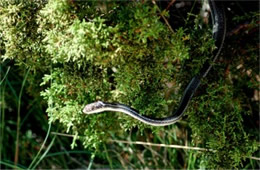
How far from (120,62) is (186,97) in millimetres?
328

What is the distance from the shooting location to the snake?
4.34 feet

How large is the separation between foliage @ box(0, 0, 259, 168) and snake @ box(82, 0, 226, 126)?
32 mm

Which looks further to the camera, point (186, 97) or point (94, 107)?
point (186, 97)

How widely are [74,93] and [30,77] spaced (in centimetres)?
44

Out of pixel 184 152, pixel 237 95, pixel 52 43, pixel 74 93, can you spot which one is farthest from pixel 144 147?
pixel 52 43

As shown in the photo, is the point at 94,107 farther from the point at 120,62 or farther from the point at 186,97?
the point at 186,97

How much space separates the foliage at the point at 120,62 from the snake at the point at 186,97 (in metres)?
0.03

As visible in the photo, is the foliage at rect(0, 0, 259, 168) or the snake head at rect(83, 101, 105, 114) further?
the snake head at rect(83, 101, 105, 114)

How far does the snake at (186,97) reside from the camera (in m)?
1.32

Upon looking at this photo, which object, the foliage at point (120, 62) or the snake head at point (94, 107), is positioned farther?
the snake head at point (94, 107)

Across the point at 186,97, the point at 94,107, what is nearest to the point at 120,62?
the point at 94,107

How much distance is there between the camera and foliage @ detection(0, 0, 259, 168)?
118 cm

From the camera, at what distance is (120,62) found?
124cm

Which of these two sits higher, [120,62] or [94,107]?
[120,62]
